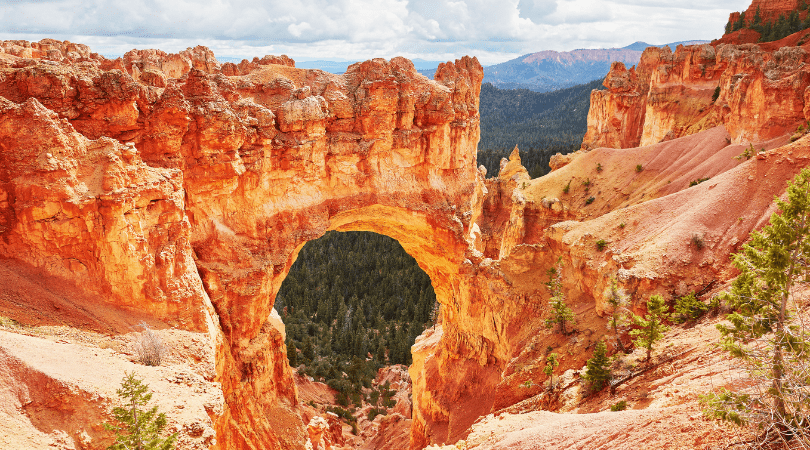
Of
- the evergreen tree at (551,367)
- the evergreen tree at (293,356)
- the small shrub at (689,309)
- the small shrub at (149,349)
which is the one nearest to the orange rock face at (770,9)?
the small shrub at (689,309)

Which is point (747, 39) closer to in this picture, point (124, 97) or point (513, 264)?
point (513, 264)

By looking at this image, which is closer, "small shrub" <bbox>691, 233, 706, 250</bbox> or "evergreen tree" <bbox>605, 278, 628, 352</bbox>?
"evergreen tree" <bbox>605, 278, 628, 352</bbox>

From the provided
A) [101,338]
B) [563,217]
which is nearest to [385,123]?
[101,338]

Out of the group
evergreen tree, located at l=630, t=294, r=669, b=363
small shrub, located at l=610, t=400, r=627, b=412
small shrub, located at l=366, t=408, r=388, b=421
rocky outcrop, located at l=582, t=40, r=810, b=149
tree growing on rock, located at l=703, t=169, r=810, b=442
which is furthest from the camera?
small shrub, located at l=366, t=408, r=388, b=421

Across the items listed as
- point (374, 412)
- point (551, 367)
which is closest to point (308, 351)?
point (374, 412)

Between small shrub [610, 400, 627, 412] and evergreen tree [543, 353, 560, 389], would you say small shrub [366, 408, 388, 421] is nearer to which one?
evergreen tree [543, 353, 560, 389]

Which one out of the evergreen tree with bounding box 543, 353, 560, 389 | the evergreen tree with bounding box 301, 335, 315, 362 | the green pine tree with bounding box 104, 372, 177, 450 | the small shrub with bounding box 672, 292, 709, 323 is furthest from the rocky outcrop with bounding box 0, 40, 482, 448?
the evergreen tree with bounding box 301, 335, 315, 362
